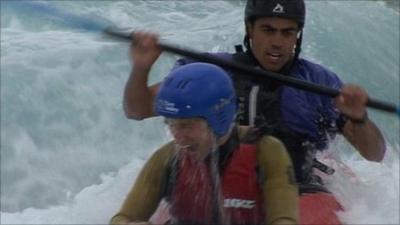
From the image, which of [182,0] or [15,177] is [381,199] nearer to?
[15,177]

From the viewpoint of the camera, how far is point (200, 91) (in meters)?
2.15

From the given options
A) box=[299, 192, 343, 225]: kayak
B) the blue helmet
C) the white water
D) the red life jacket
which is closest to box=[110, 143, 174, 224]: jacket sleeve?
the red life jacket

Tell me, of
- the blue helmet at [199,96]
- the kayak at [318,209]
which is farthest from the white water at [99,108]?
the blue helmet at [199,96]

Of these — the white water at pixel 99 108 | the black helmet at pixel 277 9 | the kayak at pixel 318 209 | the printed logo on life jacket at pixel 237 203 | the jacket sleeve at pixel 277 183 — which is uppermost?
the black helmet at pixel 277 9

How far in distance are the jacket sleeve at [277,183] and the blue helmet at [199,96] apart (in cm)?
15

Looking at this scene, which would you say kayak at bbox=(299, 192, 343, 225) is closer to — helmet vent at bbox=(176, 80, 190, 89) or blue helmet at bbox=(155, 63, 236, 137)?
blue helmet at bbox=(155, 63, 236, 137)

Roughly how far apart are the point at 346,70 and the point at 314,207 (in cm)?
400

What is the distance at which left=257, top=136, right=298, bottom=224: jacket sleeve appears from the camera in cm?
220

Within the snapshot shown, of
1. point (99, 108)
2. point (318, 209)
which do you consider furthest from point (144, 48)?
point (99, 108)

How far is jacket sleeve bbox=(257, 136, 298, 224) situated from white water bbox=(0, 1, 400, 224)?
0.50m

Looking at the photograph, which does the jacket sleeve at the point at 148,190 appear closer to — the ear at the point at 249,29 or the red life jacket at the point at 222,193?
the red life jacket at the point at 222,193

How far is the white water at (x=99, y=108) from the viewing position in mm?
3211

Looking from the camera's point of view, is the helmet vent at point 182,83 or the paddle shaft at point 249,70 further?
the paddle shaft at point 249,70

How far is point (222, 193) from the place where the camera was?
2.31m
